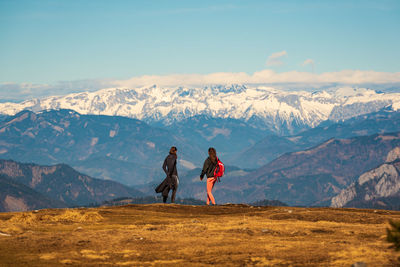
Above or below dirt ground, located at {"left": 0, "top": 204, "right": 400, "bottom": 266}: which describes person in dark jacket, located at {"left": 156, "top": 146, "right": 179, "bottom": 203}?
above

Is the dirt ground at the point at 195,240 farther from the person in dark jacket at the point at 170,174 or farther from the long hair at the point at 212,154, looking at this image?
the person in dark jacket at the point at 170,174

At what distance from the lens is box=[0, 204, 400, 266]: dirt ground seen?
26672 mm

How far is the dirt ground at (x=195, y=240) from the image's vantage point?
87.5ft

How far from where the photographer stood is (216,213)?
47.7 m

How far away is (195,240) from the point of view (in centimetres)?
3116

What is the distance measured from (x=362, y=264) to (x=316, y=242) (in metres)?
6.41

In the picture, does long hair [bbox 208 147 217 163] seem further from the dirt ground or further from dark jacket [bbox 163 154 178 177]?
the dirt ground

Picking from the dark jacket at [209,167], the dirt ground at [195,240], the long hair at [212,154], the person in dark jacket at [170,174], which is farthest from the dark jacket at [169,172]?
the dirt ground at [195,240]

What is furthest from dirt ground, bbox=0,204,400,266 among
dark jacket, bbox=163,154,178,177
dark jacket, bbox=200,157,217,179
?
dark jacket, bbox=163,154,178,177

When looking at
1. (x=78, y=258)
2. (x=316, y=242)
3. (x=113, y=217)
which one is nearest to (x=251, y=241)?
(x=316, y=242)

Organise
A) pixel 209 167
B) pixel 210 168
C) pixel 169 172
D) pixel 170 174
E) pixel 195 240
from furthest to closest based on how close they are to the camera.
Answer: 1. pixel 170 174
2. pixel 169 172
3. pixel 210 168
4. pixel 209 167
5. pixel 195 240

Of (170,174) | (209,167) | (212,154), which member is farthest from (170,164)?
(212,154)

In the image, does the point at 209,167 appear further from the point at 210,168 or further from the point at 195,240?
the point at 195,240

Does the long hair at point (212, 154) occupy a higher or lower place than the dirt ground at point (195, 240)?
higher
